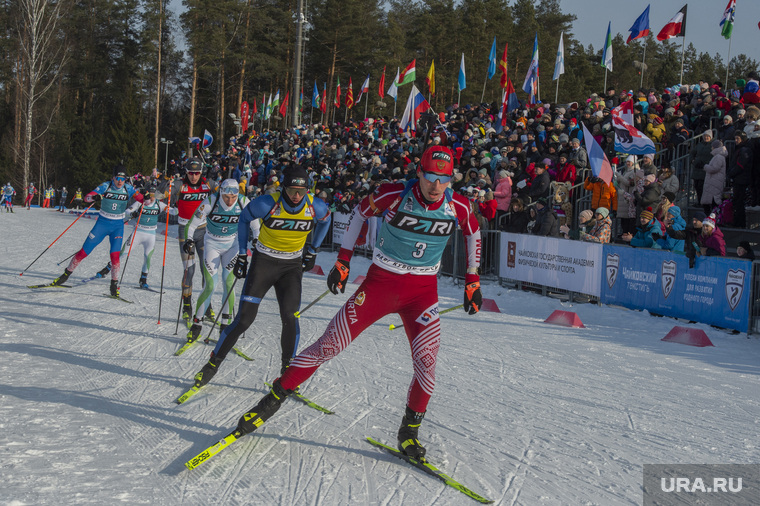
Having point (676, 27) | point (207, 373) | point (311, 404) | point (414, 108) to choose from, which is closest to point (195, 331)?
point (207, 373)

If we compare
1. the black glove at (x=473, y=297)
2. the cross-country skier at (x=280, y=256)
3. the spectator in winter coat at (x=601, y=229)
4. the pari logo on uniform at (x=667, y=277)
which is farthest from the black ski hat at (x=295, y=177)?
the spectator in winter coat at (x=601, y=229)

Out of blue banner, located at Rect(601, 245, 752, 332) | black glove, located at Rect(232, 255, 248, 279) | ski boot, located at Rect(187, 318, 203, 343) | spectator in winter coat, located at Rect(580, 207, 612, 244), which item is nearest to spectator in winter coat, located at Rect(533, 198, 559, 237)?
spectator in winter coat, located at Rect(580, 207, 612, 244)

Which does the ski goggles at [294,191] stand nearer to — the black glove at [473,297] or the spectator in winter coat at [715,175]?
the black glove at [473,297]

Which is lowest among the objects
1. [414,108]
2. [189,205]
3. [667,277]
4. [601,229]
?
[667,277]

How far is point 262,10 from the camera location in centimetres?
5522

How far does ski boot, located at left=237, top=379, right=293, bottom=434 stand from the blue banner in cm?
756

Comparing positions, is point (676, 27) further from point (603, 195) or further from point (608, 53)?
point (603, 195)

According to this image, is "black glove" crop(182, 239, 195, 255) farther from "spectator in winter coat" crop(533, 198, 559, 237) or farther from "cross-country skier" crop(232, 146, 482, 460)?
"spectator in winter coat" crop(533, 198, 559, 237)

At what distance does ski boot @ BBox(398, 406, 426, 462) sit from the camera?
4.65 m

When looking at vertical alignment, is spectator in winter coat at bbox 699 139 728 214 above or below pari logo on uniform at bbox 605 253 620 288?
above

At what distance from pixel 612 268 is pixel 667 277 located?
115 cm

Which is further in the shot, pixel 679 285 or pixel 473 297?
pixel 679 285

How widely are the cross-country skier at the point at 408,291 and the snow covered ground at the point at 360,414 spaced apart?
0.42m

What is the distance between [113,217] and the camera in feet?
37.8
